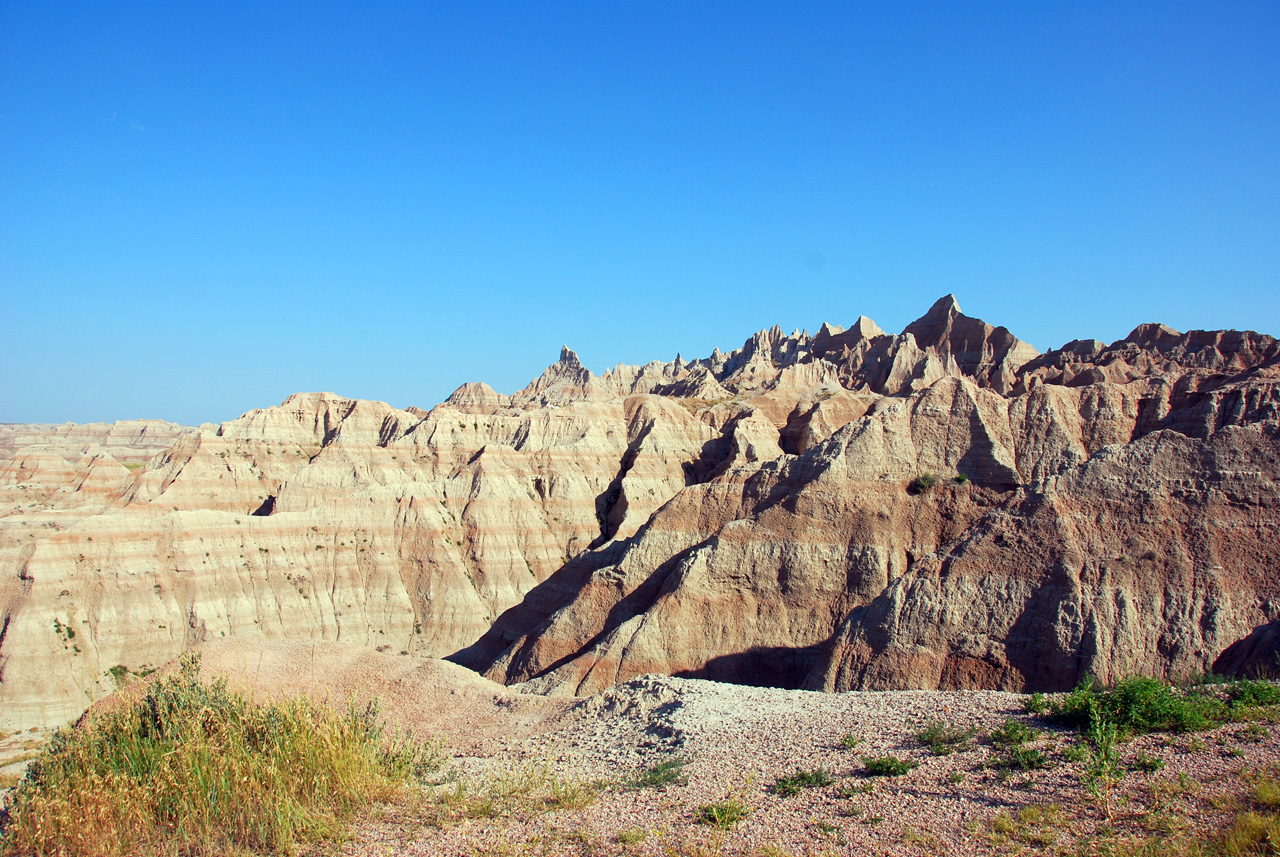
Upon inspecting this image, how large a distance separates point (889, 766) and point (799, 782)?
137 cm

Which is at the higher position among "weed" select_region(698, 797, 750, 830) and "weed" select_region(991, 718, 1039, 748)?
"weed" select_region(991, 718, 1039, 748)

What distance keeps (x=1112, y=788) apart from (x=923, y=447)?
20.4m

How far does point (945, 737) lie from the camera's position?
12953mm

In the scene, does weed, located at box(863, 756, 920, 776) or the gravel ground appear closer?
the gravel ground

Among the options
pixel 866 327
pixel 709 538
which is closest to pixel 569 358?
pixel 866 327

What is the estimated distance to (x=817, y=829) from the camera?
33.1 feet

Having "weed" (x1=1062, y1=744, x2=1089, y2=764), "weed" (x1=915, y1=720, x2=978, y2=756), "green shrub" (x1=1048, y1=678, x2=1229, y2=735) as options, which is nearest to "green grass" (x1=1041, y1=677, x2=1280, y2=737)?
"green shrub" (x1=1048, y1=678, x2=1229, y2=735)

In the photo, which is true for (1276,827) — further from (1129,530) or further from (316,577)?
(316,577)

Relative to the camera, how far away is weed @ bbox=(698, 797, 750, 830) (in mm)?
10484

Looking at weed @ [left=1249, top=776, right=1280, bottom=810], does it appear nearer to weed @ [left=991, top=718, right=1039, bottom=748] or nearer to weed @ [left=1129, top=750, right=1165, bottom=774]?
weed @ [left=1129, top=750, right=1165, bottom=774]

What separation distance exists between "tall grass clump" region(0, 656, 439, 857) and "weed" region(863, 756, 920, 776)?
728 centimetres

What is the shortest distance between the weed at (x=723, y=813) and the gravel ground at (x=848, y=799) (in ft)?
0.34

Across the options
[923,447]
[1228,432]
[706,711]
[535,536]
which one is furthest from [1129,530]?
[535,536]

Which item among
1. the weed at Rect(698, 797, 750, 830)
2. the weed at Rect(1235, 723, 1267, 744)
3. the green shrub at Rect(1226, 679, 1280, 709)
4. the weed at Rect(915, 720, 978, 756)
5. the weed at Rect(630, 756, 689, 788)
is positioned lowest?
the weed at Rect(630, 756, 689, 788)
